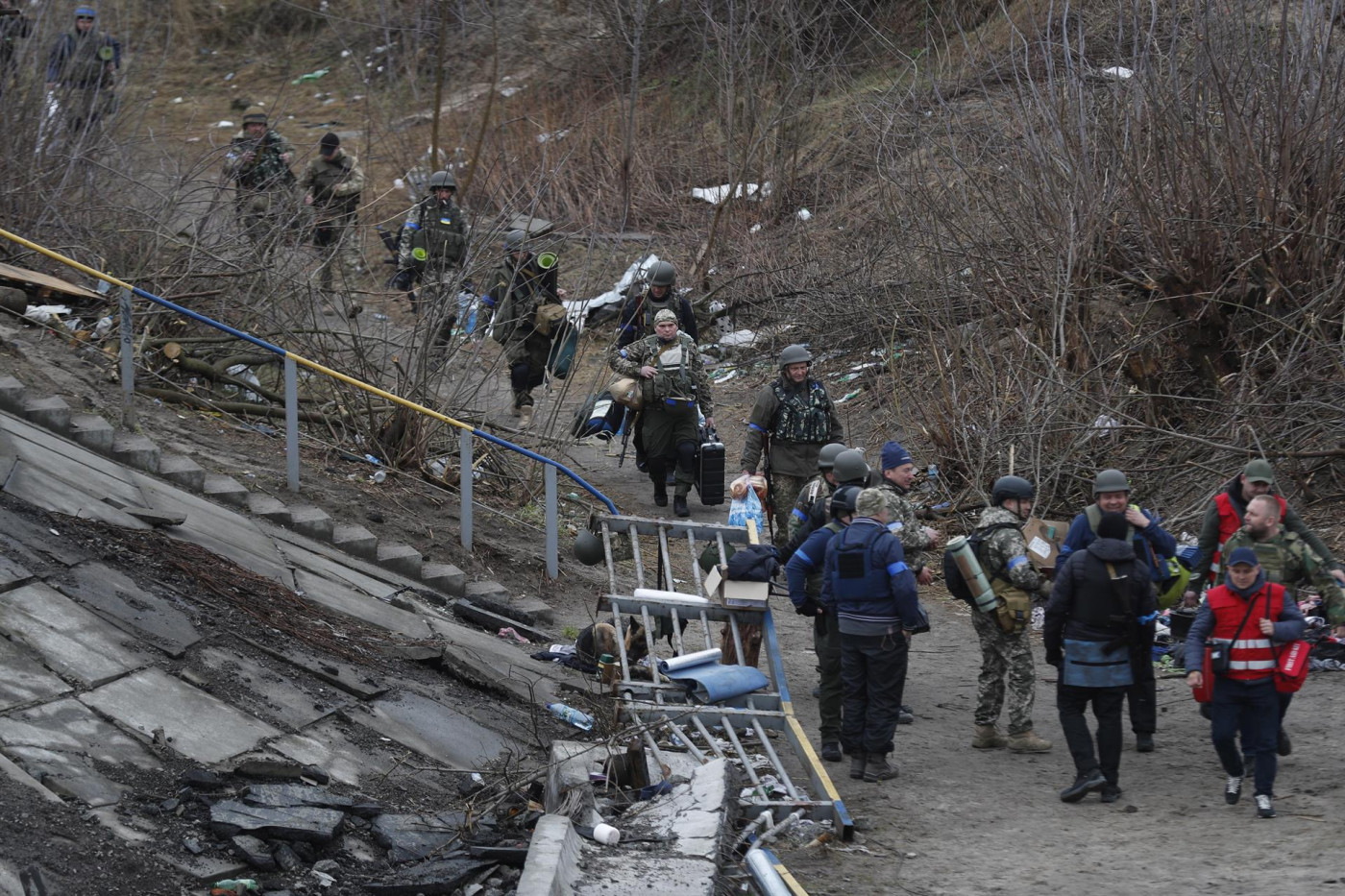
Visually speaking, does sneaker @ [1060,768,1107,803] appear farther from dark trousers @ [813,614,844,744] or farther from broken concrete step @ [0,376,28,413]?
broken concrete step @ [0,376,28,413]

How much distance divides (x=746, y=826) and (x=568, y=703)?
2415 mm

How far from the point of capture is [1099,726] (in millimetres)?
7484

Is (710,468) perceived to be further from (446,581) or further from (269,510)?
(269,510)

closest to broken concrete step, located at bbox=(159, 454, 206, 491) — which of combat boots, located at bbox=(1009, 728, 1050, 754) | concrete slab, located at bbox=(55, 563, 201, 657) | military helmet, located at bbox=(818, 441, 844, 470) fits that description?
concrete slab, located at bbox=(55, 563, 201, 657)

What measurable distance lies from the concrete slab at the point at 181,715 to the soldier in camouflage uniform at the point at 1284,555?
203 inches

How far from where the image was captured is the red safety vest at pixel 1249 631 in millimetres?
7148

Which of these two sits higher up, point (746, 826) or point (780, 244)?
point (780, 244)

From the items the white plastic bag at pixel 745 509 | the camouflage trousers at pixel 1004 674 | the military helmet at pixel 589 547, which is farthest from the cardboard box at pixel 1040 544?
the military helmet at pixel 589 547

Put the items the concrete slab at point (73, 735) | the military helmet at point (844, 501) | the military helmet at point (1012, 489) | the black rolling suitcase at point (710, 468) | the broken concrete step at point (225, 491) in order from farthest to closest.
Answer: the black rolling suitcase at point (710, 468), the broken concrete step at point (225, 491), the military helmet at point (844, 501), the military helmet at point (1012, 489), the concrete slab at point (73, 735)

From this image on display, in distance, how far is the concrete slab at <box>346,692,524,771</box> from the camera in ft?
24.7

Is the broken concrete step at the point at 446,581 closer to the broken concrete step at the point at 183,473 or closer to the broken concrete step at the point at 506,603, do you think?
the broken concrete step at the point at 506,603

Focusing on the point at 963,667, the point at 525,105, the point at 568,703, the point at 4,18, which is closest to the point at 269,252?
the point at 4,18

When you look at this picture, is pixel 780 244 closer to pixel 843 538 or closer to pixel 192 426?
pixel 192 426

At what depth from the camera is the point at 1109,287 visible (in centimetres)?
1262
